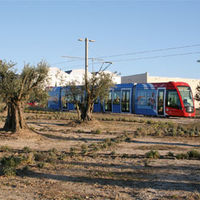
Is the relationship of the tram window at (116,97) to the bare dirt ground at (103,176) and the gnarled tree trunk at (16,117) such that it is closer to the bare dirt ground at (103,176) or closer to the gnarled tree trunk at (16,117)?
the gnarled tree trunk at (16,117)

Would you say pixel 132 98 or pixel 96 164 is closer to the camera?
pixel 96 164

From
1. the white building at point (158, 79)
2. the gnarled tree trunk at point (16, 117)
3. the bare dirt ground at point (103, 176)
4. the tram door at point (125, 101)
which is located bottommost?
the bare dirt ground at point (103, 176)

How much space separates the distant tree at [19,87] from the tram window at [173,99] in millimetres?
15866

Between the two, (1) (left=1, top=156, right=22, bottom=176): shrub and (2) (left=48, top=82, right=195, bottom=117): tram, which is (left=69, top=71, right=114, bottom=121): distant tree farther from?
(1) (left=1, top=156, right=22, bottom=176): shrub

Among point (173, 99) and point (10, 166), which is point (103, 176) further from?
point (173, 99)

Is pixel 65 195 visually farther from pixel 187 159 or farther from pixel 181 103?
pixel 181 103

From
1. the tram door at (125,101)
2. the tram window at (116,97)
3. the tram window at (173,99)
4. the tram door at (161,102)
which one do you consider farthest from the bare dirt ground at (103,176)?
the tram window at (116,97)

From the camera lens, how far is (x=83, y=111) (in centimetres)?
2386

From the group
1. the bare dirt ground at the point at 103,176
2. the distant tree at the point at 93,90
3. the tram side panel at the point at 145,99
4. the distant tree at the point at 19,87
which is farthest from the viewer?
the tram side panel at the point at 145,99

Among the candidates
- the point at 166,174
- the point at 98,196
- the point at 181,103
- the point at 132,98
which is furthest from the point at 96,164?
the point at 132,98

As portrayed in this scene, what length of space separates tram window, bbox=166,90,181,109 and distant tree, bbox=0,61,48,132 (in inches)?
625

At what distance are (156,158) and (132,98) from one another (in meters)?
23.4

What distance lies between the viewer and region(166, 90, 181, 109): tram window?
2891cm

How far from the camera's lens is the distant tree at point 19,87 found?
15.6m
